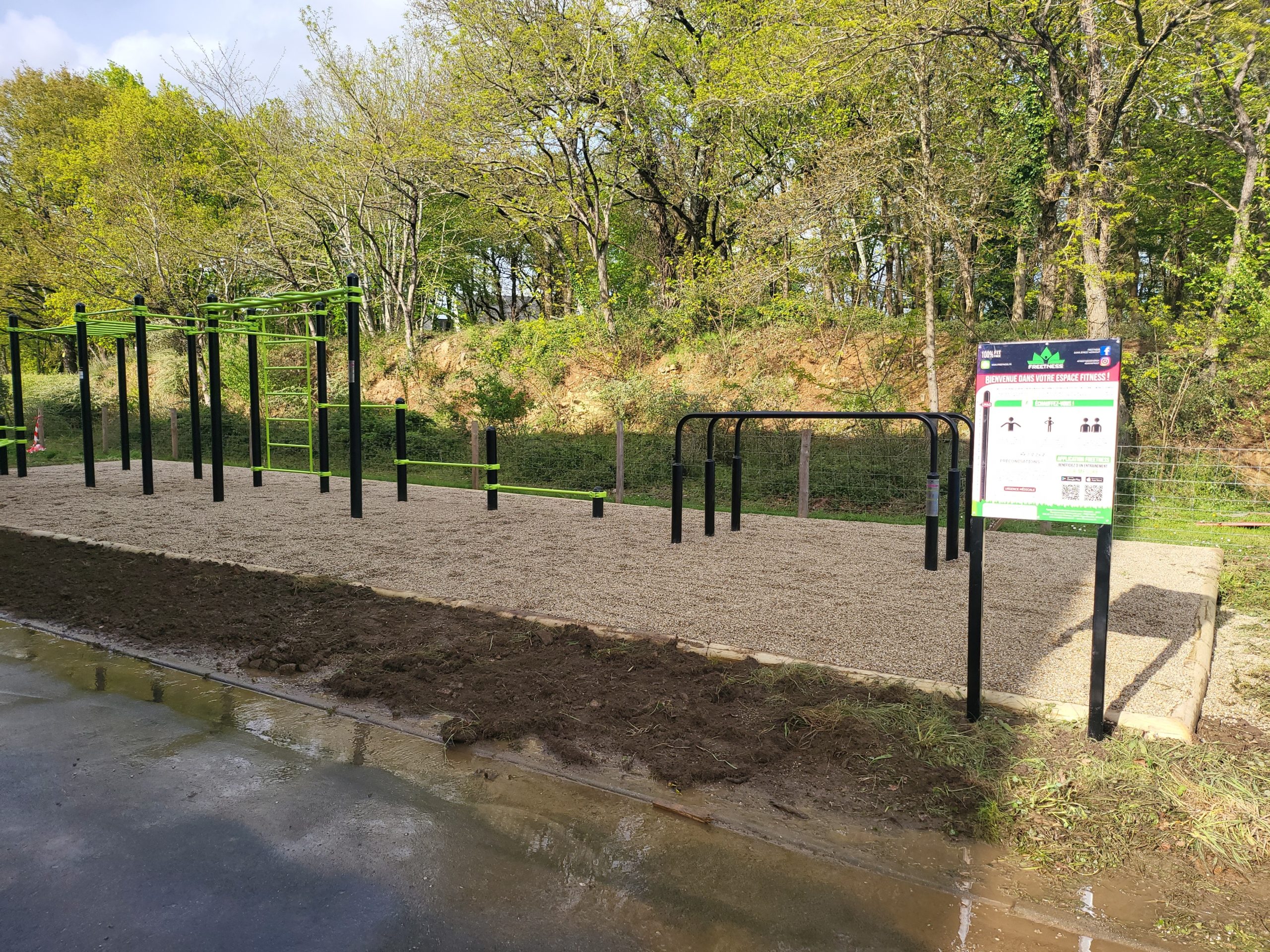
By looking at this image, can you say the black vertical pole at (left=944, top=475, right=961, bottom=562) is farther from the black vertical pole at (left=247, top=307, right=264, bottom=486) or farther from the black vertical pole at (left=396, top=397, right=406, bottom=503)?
the black vertical pole at (left=247, top=307, right=264, bottom=486)

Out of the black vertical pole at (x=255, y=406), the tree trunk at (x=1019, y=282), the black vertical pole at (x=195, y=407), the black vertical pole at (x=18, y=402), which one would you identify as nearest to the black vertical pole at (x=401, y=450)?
the black vertical pole at (x=255, y=406)

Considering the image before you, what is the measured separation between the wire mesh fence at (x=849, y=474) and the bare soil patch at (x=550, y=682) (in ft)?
19.2

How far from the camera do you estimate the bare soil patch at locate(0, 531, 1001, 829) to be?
3.18m

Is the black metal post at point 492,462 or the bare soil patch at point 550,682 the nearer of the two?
the bare soil patch at point 550,682

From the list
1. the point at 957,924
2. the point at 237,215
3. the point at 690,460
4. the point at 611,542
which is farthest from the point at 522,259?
the point at 957,924

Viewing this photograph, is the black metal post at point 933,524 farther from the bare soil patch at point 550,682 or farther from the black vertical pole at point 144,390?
the black vertical pole at point 144,390

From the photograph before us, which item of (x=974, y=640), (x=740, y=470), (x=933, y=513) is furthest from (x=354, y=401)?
(x=974, y=640)

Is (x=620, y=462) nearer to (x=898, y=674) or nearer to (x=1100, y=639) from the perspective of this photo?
(x=898, y=674)

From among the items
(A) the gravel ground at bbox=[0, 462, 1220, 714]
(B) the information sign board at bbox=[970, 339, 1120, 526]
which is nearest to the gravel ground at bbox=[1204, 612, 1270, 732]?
(A) the gravel ground at bbox=[0, 462, 1220, 714]

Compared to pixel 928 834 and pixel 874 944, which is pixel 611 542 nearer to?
pixel 928 834

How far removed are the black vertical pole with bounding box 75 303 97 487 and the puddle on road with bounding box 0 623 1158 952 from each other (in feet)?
34.3

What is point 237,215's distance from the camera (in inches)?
958

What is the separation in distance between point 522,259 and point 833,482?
27.4 metres

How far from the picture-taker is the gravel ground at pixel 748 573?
4.59 metres
